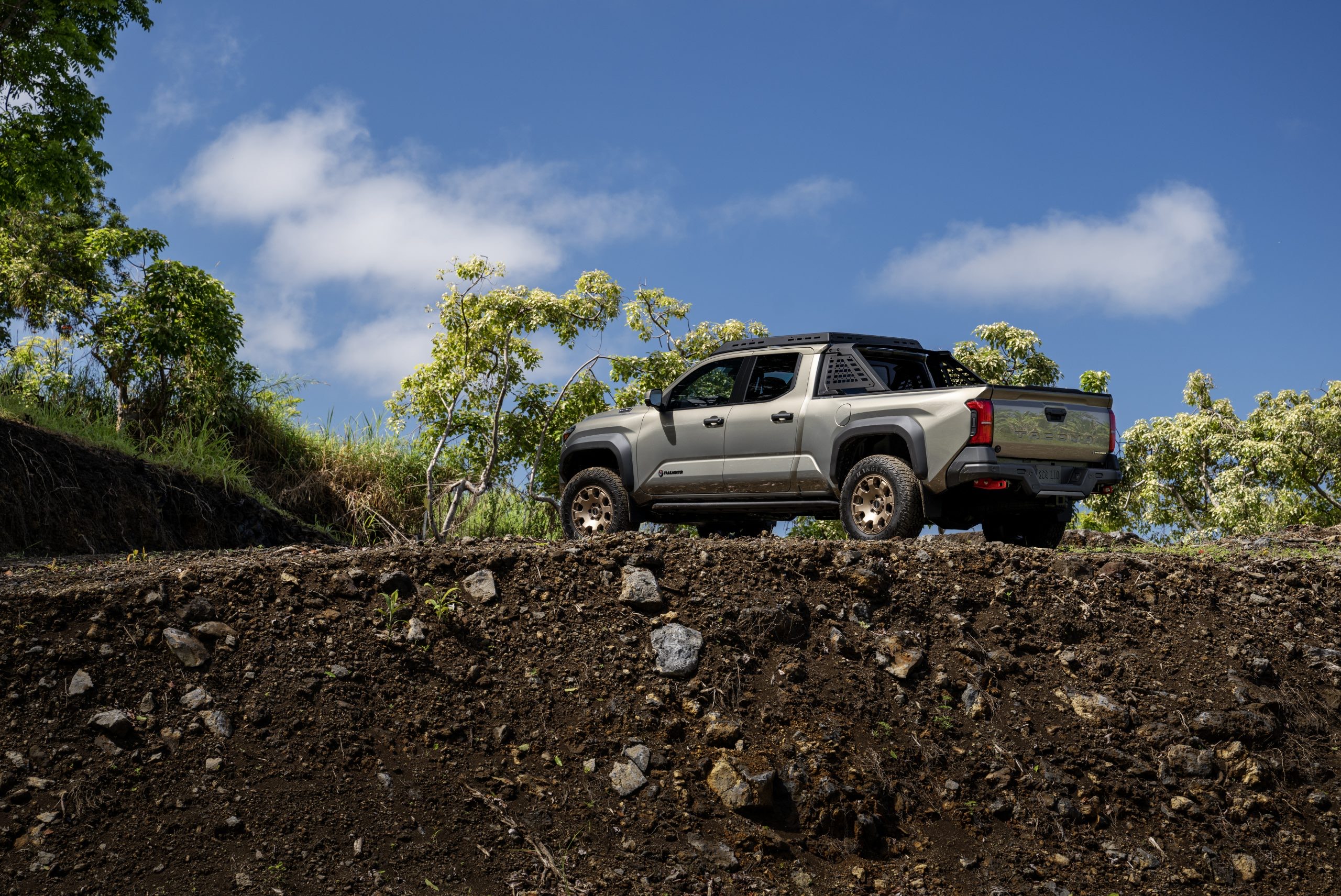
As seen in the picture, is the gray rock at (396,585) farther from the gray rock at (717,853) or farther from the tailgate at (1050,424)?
the tailgate at (1050,424)

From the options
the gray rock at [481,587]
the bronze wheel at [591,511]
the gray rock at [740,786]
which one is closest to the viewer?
the gray rock at [740,786]

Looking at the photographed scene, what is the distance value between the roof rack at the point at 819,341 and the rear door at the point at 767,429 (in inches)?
4.3

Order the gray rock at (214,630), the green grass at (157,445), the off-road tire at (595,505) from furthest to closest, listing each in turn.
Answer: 1. the green grass at (157,445)
2. the off-road tire at (595,505)
3. the gray rock at (214,630)

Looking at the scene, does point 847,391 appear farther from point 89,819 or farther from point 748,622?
point 89,819

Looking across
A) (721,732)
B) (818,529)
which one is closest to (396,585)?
(721,732)

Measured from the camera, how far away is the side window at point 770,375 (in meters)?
9.73

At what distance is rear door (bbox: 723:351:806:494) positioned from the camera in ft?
30.8

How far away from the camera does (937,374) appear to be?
1030 centimetres

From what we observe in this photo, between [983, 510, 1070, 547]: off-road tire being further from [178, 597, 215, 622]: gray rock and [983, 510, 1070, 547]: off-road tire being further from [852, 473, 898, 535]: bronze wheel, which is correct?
[178, 597, 215, 622]: gray rock

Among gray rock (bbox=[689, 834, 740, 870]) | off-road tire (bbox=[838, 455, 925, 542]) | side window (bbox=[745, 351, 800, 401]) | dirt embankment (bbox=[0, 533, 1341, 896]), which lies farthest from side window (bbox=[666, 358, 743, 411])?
gray rock (bbox=[689, 834, 740, 870])

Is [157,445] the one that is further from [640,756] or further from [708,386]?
[640,756]

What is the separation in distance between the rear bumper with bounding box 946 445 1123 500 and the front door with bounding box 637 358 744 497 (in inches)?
91.2

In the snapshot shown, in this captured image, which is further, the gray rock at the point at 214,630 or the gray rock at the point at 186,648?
the gray rock at the point at 214,630

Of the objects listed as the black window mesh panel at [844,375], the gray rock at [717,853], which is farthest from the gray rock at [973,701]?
the black window mesh panel at [844,375]
